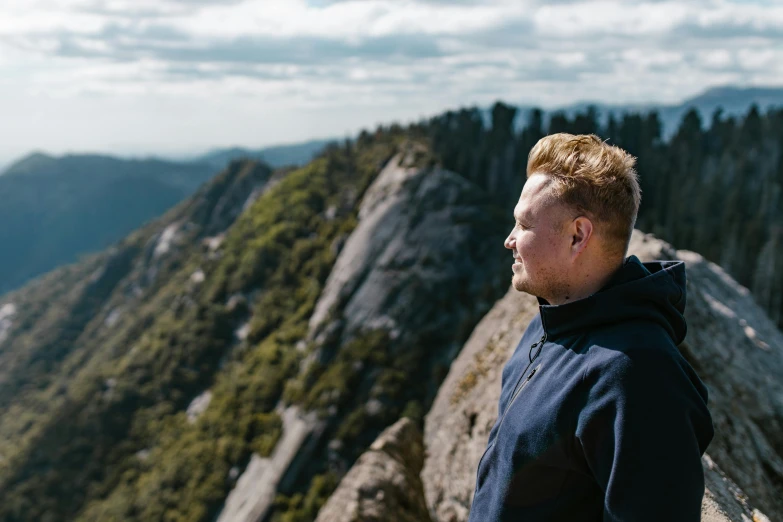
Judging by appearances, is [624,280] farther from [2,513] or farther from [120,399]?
[2,513]

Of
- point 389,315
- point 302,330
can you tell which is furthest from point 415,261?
point 302,330

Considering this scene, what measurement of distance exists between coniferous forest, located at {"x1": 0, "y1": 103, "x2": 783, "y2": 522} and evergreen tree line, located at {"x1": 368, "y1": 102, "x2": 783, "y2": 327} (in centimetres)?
38

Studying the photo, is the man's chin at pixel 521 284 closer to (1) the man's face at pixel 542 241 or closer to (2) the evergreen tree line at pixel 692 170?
(1) the man's face at pixel 542 241

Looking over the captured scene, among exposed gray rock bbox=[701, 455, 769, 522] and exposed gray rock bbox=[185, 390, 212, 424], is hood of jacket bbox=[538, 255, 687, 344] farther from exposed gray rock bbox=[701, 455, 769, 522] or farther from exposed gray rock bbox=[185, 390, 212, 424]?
exposed gray rock bbox=[185, 390, 212, 424]

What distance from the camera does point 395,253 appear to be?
280 feet

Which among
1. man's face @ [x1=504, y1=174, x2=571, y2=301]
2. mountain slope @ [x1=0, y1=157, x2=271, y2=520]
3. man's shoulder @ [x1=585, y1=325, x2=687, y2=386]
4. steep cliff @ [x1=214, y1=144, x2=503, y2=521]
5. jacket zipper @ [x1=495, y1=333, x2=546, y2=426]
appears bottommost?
mountain slope @ [x1=0, y1=157, x2=271, y2=520]

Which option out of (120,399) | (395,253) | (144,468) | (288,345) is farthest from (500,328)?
(120,399)

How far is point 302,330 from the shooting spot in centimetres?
8919

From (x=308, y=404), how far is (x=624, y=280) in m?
73.3

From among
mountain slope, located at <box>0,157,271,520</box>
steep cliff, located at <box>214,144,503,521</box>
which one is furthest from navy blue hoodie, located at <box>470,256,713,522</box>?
mountain slope, located at <box>0,157,271,520</box>

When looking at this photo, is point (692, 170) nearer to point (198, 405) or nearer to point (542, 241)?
point (198, 405)

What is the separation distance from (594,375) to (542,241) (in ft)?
3.79

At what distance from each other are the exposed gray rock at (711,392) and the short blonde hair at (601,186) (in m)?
4.14

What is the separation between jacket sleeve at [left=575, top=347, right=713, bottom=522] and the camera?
3.71 m
